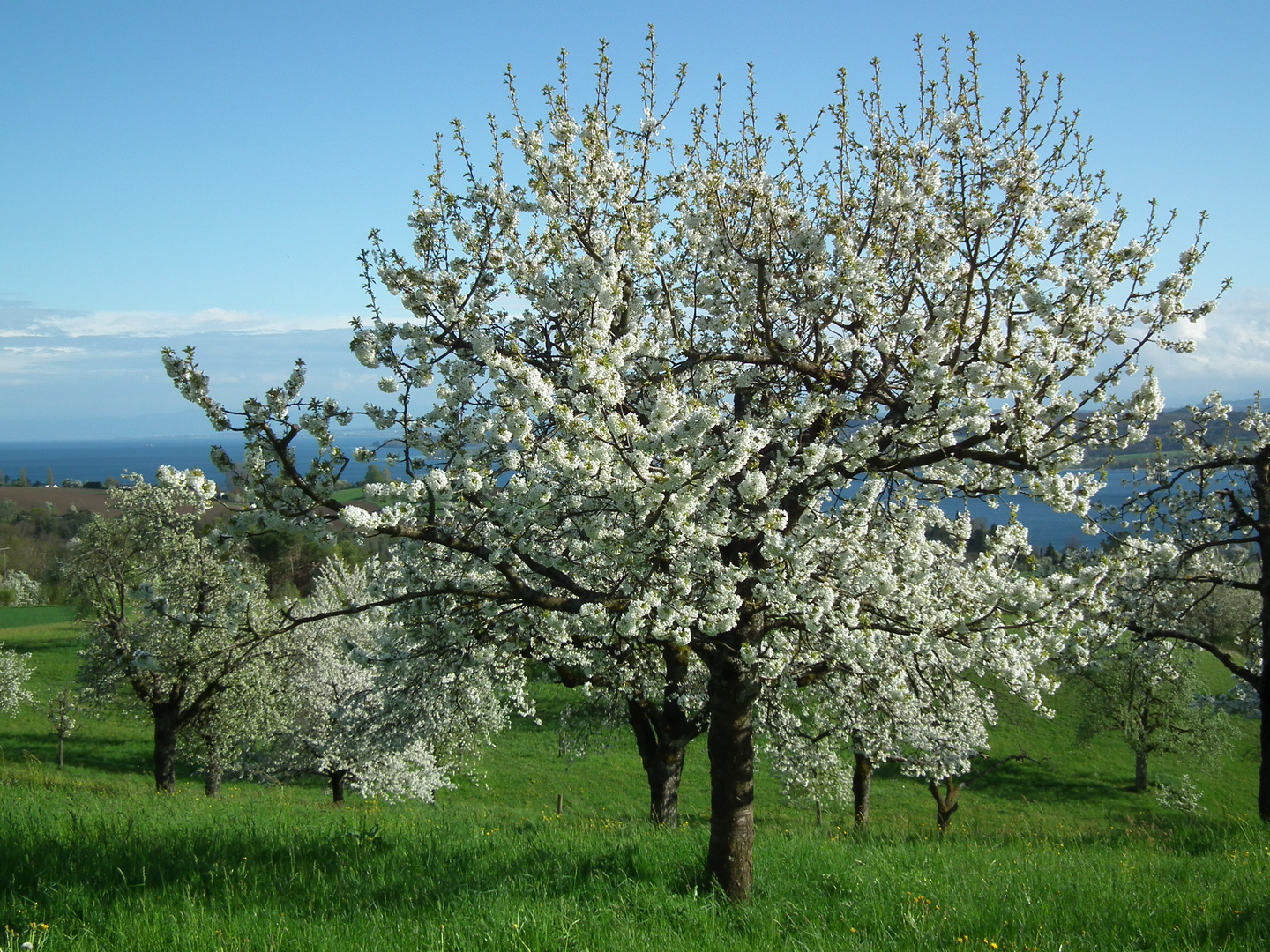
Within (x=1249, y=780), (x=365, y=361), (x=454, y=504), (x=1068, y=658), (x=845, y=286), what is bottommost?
(x=1249, y=780)

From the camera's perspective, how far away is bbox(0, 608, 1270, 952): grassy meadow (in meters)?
5.64

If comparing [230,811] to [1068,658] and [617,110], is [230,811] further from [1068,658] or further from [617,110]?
[1068,658]

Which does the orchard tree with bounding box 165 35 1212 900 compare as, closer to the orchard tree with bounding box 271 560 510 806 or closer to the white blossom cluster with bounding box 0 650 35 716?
the orchard tree with bounding box 271 560 510 806

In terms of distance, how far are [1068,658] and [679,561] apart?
7.54 m

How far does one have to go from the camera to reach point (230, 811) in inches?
415

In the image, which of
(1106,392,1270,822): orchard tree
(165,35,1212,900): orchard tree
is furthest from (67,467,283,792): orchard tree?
(1106,392,1270,822): orchard tree

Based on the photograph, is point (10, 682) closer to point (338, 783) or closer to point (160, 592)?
point (338, 783)

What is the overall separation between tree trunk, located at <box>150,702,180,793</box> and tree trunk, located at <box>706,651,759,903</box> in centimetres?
2169

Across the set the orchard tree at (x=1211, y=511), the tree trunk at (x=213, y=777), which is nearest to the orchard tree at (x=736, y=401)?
the orchard tree at (x=1211, y=511)

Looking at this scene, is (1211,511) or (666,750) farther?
(666,750)

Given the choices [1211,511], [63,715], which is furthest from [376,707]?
[1211,511]

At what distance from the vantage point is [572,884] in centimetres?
692

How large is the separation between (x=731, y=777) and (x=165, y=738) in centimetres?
2249

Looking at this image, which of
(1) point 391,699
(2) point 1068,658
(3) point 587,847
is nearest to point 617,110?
(3) point 587,847
